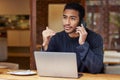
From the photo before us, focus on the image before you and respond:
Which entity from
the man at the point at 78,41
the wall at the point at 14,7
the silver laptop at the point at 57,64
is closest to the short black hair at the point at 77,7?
the man at the point at 78,41

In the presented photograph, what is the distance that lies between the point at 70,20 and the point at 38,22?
8.17ft

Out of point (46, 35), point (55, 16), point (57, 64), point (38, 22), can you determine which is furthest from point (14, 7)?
point (57, 64)

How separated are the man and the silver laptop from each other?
0.31 m

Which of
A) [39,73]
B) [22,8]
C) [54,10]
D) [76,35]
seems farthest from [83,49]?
[22,8]

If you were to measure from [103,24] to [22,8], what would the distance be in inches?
150

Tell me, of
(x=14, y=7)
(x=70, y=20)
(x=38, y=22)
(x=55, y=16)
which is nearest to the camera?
(x=70, y=20)

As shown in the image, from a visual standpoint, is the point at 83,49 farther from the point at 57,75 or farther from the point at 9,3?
the point at 9,3

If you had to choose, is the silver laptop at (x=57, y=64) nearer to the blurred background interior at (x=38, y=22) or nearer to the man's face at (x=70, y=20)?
the man's face at (x=70, y=20)

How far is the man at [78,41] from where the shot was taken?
251 centimetres

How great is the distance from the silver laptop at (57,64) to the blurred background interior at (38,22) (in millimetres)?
1332

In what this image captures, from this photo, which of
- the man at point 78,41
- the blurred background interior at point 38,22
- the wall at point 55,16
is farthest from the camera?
the wall at point 55,16

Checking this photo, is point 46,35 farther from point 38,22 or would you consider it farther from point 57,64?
point 38,22

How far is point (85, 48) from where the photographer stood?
2486 millimetres

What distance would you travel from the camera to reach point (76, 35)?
2.72 meters
